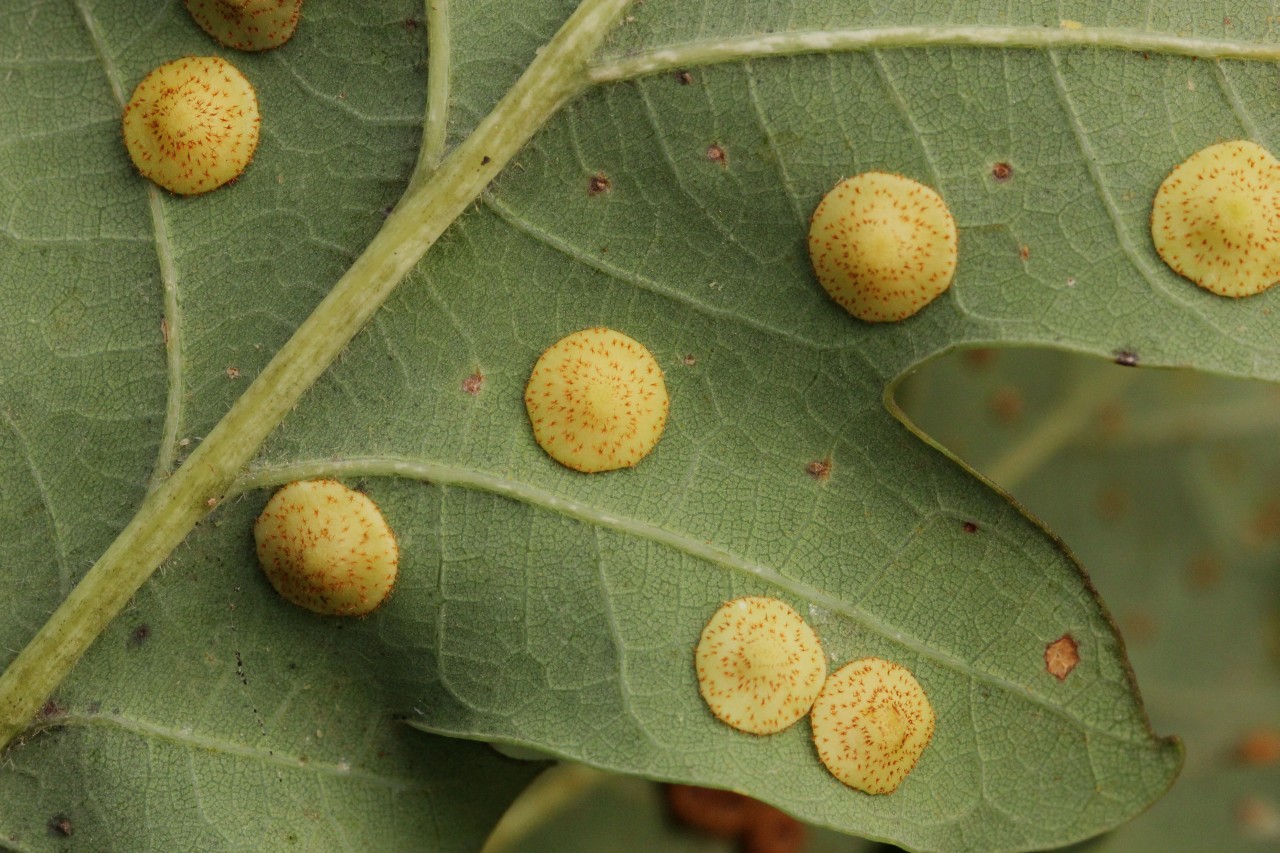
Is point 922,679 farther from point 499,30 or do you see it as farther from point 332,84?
point 332,84

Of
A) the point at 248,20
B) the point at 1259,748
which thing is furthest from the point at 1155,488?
the point at 248,20

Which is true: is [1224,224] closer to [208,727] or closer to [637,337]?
[637,337]

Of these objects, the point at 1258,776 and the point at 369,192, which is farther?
the point at 1258,776

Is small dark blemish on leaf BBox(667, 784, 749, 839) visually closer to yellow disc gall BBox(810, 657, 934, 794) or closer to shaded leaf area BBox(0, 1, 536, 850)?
yellow disc gall BBox(810, 657, 934, 794)

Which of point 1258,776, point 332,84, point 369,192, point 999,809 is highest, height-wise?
point 332,84

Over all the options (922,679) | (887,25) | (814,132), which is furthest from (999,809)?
(887,25)

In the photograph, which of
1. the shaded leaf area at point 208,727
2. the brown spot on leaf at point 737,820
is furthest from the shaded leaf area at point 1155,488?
the shaded leaf area at point 208,727

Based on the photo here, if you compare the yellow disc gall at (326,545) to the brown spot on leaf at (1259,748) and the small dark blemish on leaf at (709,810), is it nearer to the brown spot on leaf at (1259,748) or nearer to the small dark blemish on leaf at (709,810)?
the small dark blemish on leaf at (709,810)
